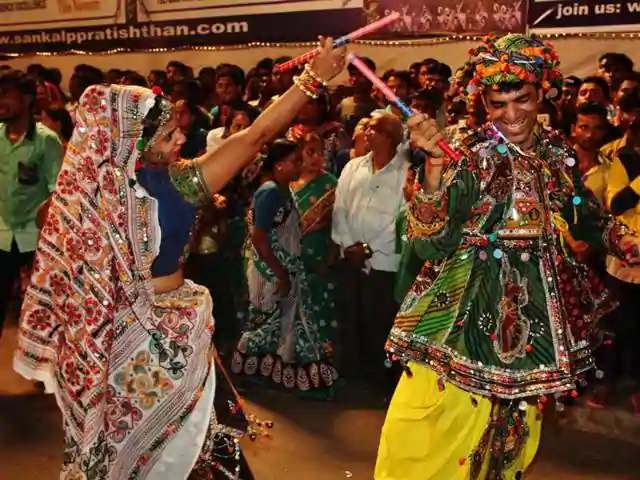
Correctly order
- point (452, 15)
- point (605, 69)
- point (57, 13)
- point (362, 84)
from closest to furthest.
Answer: point (605, 69) → point (362, 84) → point (452, 15) → point (57, 13)

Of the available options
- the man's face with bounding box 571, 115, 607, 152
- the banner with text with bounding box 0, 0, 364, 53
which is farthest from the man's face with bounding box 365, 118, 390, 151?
the banner with text with bounding box 0, 0, 364, 53

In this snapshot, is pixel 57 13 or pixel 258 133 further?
pixel 57 13

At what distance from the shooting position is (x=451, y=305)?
3.12 metres

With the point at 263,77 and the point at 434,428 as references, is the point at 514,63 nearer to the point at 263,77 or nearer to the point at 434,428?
the point at 434,428

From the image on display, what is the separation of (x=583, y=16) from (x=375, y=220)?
3.15m

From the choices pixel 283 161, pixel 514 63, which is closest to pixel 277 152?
pixel 283 161

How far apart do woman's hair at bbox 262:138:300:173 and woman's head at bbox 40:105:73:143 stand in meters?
3.37

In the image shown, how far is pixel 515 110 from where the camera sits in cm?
306

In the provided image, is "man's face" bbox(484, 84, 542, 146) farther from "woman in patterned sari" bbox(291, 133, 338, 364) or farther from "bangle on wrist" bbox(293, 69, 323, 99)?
"woman in patterned sari" bbox(291, 133, 338, 364)

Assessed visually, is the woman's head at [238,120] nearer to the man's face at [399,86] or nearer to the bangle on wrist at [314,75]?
the man's face at [399,86]

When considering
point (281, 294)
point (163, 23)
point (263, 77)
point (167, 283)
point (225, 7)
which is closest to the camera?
point (167, 283)

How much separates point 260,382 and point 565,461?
1.93 meters

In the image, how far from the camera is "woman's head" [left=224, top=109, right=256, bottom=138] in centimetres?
611

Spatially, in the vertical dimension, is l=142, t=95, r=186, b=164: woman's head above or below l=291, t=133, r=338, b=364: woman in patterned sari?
above
